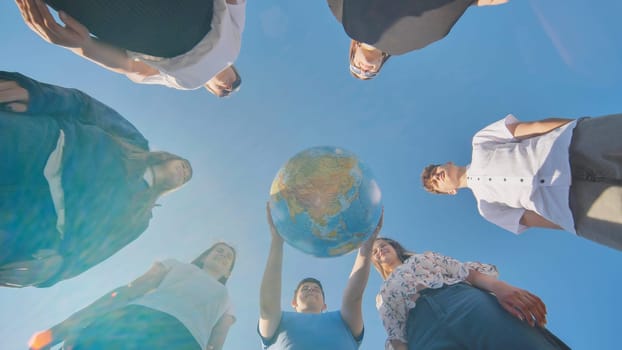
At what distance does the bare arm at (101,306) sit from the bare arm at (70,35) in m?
2.04

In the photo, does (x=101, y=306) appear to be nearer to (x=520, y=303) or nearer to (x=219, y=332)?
(x=219, y=332)

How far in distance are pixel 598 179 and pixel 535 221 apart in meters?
0.71

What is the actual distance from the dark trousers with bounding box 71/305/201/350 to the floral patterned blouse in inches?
76.3

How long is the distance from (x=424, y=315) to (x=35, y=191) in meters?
3.27

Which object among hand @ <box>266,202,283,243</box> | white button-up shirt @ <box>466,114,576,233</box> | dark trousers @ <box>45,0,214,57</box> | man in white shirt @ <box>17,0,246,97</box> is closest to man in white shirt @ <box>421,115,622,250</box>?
white button-up shirt @ <box>466,114,576,233</box>

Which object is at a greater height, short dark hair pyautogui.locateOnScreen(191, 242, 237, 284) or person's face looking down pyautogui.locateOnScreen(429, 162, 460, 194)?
person's face looking down pyautogui.locateOnScreen(429, 162, 460, 194)

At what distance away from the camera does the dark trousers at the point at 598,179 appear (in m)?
1.96

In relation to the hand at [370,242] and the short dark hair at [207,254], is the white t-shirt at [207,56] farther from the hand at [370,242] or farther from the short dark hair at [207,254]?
the short dark hair at [207,254]

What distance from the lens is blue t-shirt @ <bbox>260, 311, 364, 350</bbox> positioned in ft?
10.1

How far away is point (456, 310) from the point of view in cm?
271

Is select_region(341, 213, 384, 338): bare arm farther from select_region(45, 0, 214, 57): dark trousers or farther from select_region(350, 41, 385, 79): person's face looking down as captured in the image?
select_region(45, 0, 214, 57): dark trousers

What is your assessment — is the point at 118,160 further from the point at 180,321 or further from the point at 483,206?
the point at 483,206

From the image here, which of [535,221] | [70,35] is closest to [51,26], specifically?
[70,35]

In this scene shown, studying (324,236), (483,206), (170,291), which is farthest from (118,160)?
(483,206)
